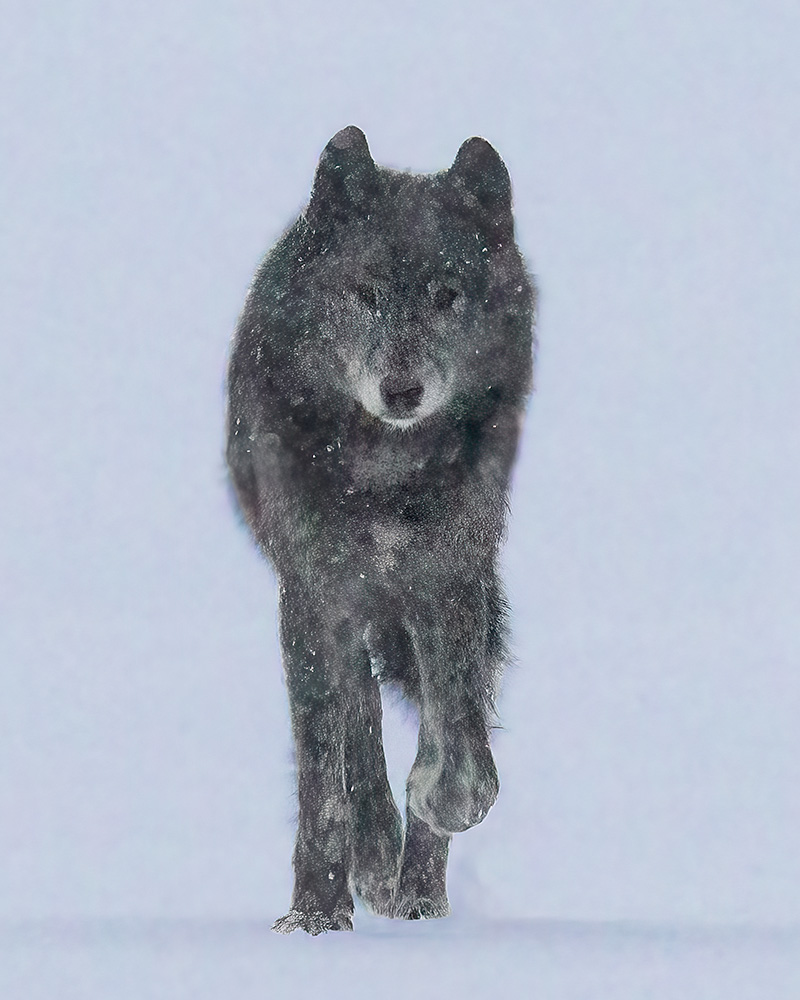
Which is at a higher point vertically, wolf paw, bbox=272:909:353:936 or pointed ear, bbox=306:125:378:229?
pointed ear, bbox=306:125:378:229

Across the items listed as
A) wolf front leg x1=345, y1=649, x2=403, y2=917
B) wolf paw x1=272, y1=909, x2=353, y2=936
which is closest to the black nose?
wolf front leg x1=345, y1=649, x2=403, y2=917

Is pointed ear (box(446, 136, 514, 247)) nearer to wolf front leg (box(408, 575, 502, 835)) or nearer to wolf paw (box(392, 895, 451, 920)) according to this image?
wolf front leg (box(408, 575, 502, 835))

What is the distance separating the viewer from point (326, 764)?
11.2 ft

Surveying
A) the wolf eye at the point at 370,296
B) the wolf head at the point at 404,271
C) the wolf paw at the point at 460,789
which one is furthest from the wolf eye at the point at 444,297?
the wolf paw at the point at 460,789

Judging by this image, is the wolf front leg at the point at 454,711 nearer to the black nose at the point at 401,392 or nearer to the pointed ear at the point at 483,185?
the black nose at the point at 401,392

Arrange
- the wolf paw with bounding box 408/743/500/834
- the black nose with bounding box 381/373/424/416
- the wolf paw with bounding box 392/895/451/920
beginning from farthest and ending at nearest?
the wolf paw with bounding box 392/895/451/920 < the wolf paw with bounding box 408/743/500/834 < the black nose with bounding box 381/373/424/416

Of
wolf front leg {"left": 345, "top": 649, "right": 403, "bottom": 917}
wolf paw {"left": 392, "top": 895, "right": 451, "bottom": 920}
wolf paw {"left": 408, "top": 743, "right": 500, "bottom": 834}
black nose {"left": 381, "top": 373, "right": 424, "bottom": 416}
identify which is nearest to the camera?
black nose {"left": 381, "top": 373, "right": 424, "bottom": 416}

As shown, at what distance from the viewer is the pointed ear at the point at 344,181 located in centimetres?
313

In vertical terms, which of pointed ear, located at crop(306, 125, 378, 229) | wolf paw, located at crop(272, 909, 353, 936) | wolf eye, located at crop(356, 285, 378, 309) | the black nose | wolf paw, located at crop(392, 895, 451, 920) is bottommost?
wolf paw, located at crop(272, 909, 353, 936)

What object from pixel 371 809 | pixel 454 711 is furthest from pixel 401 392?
pixel 371 809

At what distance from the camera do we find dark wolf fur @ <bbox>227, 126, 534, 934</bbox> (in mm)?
3184

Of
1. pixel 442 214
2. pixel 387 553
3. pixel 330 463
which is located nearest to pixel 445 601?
pixel 387 553

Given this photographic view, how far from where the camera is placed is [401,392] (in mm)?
3131

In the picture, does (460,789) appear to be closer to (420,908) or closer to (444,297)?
(420,908)
